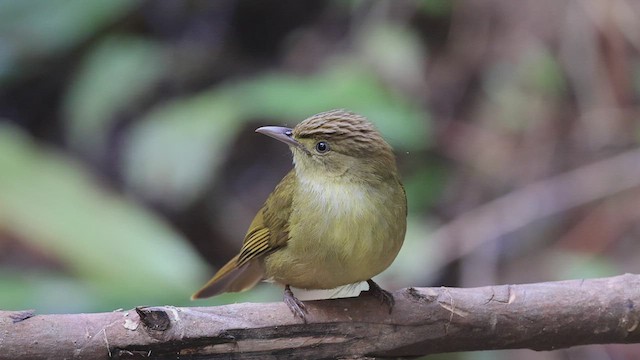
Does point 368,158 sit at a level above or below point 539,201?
above

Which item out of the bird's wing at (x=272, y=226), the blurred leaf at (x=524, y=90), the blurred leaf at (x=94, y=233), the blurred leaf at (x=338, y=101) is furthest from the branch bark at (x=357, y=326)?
the blurred leaf at (x=524, y=90)

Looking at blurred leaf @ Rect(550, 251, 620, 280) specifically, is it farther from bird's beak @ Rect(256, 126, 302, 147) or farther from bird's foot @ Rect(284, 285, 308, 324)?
bird's foot @ Rect(284, 285, 308, 324)

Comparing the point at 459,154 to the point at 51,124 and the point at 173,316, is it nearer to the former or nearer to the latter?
the point at 51,124

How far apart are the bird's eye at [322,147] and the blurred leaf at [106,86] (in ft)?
8.96

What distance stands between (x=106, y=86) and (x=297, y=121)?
130cm

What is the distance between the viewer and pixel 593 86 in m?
6.16

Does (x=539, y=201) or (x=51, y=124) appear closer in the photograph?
(x=539, y=201)

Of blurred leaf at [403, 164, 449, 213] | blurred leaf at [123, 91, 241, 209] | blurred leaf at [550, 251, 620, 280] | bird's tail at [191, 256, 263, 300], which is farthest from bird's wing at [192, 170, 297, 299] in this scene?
blurred leaf at [550, 251, 620, 280]

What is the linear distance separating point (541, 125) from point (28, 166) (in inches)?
132

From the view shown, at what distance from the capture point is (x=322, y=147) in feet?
10.0

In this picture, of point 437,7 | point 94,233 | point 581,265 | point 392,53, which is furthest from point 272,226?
point 437,7

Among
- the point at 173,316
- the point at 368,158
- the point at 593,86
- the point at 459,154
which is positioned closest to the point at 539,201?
the point at 459,154

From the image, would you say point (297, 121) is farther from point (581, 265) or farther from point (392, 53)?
point (581, 265)

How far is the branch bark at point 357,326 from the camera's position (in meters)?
2.42
